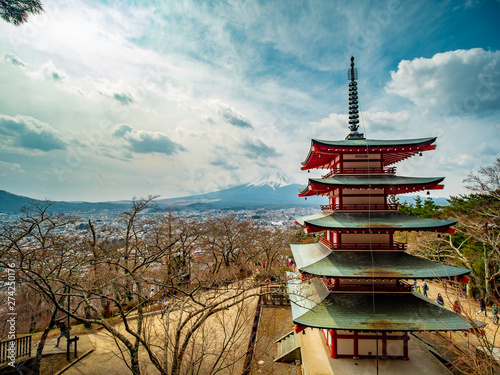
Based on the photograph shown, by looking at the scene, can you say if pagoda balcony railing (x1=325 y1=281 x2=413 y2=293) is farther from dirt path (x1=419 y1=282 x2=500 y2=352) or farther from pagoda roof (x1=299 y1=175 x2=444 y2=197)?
pagoda roof (x1=299 y1=175 x2=444 y2=197)

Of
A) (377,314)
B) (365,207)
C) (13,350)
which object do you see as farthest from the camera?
(365,207)

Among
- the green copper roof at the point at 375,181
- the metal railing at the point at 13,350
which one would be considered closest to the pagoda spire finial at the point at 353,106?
the green copper roof at the point at 375,181

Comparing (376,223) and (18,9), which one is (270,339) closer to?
(376,223)

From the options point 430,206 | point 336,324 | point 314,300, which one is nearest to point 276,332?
point 314,300

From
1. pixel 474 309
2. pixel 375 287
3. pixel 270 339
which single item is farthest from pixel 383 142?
pixel 474 309

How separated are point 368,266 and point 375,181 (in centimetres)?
375

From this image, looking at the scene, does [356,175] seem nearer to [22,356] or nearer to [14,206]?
[22,356]

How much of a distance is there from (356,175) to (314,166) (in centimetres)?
387

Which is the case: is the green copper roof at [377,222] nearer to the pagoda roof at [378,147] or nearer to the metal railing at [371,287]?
the metal railing at [371,287]

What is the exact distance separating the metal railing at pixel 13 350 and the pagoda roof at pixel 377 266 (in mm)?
12426

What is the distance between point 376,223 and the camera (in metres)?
9.59

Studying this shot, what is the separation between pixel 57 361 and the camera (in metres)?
11.2

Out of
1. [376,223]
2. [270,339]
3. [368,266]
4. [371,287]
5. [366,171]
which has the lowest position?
[270,339]

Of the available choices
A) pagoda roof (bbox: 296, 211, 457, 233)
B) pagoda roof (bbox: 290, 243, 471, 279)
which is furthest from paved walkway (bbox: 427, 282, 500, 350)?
pagoda roof (bbox: 296, 211, 457, 233)
